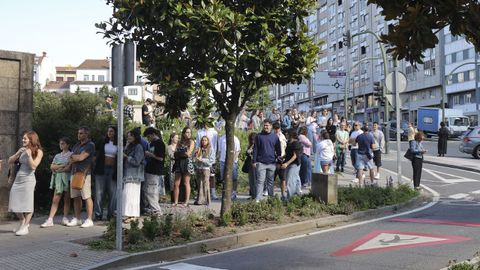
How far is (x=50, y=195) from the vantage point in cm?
1132

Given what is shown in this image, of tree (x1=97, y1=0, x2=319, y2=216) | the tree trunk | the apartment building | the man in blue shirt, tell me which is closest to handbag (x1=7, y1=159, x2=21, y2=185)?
tree (x1=97, y1=0, x2=319, y2=216)

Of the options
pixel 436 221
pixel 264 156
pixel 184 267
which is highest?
pixel 264 156

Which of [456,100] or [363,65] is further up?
[363,65]

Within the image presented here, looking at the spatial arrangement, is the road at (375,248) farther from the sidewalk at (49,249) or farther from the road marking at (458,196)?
the road marking at (458,196)

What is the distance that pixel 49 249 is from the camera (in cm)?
751

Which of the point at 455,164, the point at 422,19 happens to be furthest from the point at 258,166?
the point at 455,164

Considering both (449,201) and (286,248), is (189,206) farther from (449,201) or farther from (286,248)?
(449,201)

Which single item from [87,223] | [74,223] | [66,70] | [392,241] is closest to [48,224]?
[74,223]

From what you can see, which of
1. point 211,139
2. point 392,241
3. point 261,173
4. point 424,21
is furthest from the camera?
point 211,139

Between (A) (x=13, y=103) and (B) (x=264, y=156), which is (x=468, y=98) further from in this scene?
(A) (x=13, y=103)

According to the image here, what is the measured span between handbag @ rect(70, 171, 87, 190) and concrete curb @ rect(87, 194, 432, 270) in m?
2.63

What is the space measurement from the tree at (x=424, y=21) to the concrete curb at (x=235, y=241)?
4.75m

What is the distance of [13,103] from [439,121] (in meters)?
48.3

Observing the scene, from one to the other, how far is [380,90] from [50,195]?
21.0 m
